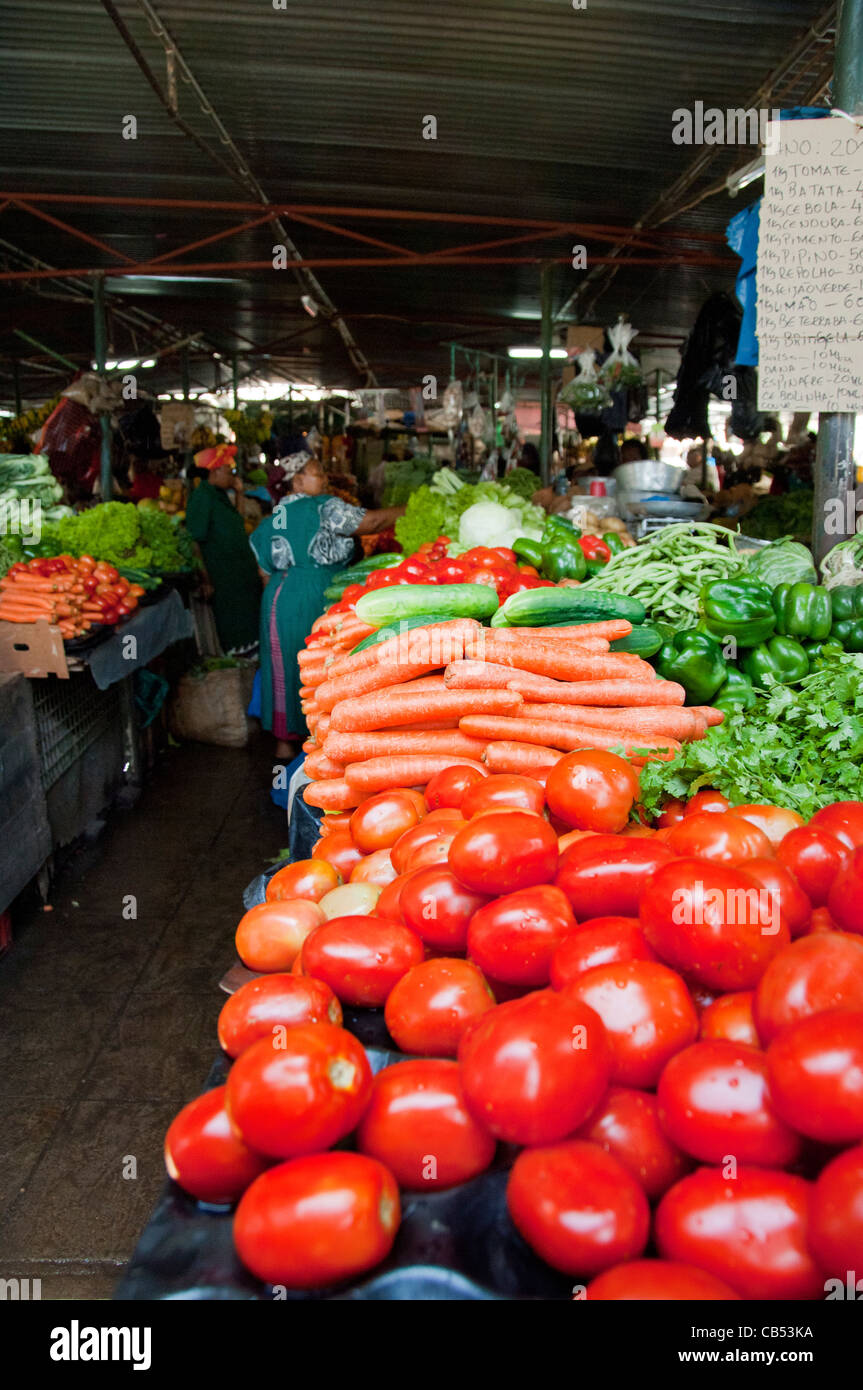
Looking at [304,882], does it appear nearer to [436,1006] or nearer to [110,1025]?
[436,1006]

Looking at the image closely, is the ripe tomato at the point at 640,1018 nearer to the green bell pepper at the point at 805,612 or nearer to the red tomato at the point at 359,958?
the red tomato at the point at 359,958

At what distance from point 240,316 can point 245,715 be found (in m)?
7.97

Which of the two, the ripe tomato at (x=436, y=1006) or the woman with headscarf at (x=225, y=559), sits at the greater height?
the woman with headscarf at (x=225, y=559)

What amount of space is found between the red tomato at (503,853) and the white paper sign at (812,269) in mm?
2488

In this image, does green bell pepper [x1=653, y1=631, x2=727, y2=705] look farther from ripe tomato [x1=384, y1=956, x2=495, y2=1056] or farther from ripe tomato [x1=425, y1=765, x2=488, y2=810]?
ripe tomato [x1=384, y1=956, x2=495, y2=1056]

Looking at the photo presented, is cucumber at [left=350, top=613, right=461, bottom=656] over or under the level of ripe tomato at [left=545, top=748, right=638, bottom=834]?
over

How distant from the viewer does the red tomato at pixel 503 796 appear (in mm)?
1828

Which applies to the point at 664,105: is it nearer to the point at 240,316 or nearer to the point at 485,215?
the point at 485,215

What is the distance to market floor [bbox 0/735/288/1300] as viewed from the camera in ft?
9.17

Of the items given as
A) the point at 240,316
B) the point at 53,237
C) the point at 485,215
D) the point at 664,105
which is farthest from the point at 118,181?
the point at 240,316

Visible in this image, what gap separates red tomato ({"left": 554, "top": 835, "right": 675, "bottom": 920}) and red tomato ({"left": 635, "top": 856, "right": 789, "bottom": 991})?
0.16 m

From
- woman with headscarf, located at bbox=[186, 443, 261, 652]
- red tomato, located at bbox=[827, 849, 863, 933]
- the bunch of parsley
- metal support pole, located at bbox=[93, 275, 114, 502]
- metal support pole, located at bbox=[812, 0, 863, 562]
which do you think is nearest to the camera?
red tomato, located at bbox=[827, 849, 863, 933]

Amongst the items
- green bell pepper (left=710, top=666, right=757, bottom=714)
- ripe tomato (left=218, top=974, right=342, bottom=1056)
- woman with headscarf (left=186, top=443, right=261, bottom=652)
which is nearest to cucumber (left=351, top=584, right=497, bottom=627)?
green bell pepper (left=710, top=666, right=757, bottom=714)

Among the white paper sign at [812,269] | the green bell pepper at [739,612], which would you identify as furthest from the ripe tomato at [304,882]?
the white paper sign at [812,269]
